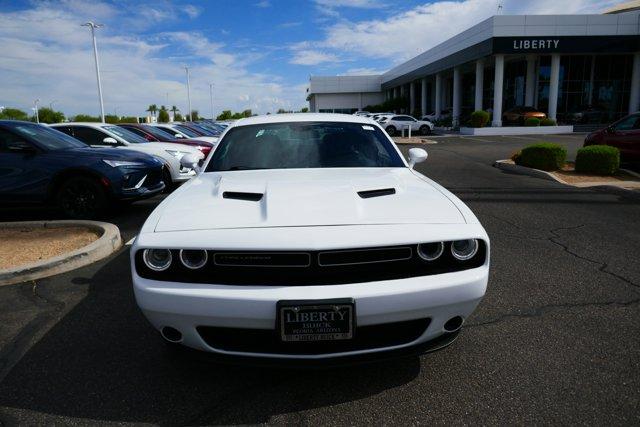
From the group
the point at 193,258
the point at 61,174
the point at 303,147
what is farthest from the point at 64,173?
the point at 193,258

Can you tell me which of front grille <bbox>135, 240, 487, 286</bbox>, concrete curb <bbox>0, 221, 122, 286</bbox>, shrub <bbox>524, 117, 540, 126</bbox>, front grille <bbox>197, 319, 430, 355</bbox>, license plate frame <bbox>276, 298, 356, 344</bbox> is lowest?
concrete curb <bbox>0, 221, 122, 286</bbox>

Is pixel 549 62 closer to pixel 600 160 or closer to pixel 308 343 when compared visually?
pixel 600 160

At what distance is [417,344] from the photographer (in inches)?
93.7

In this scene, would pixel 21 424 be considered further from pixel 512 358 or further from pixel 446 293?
pixel 512 358

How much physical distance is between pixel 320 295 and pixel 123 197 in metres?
5.59

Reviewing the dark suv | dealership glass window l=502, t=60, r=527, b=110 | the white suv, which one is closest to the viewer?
the dark suv

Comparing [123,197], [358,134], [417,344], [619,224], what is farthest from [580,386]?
[123,197]

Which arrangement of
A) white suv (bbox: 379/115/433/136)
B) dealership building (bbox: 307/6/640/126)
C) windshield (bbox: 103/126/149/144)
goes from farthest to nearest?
1. white suv (bbox: 379/115/433/136)
2. dealership building (bbox: 307/6/640/126)
3. windshield (bbox: 103/126/149/144)

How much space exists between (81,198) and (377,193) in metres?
5.60

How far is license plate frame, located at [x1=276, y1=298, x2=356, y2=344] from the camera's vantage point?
2.15 meters

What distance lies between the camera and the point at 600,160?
10.8m

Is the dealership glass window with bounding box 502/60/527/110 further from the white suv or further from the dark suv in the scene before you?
the dark suv

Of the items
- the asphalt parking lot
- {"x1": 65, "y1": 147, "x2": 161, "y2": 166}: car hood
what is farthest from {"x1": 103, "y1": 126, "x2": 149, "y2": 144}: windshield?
the asphalt parking lot

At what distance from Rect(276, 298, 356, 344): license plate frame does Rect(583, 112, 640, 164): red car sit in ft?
38.5
